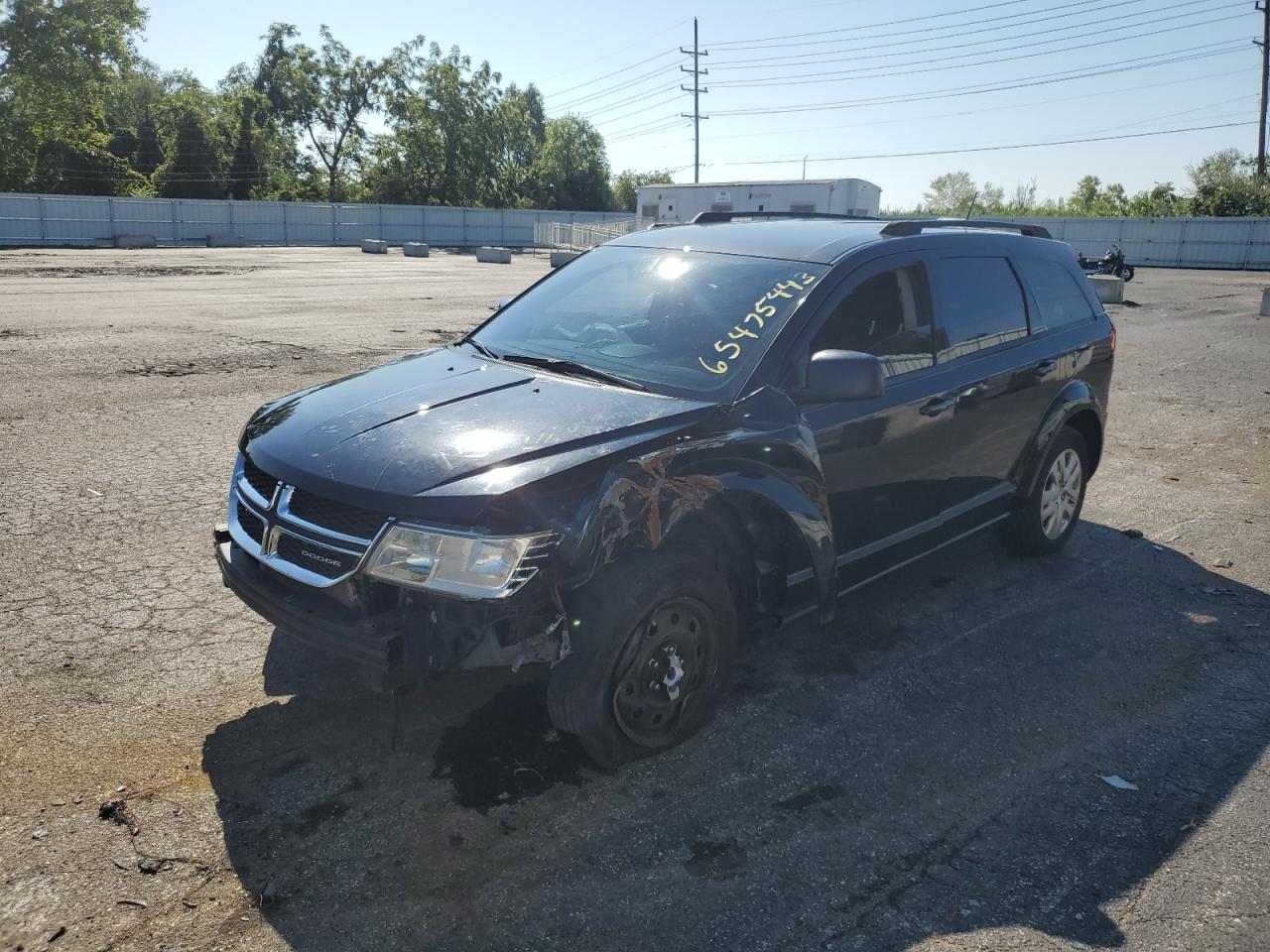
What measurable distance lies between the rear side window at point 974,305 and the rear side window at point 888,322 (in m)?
0.13

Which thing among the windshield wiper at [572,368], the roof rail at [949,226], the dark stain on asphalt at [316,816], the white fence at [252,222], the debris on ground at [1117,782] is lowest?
the debris on ground at [1117,782]

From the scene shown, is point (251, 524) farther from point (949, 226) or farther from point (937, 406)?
point (949, 226)

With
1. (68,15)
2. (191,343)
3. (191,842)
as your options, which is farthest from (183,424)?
(68,15)

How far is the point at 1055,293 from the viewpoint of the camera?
5.52 meters

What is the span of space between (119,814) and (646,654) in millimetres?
1725

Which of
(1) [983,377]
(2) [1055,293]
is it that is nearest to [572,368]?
(1) [983,377]

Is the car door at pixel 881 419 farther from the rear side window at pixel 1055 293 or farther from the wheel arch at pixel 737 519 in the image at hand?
the rear side window at pixel 1055 293

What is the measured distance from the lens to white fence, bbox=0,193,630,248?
1382 inches

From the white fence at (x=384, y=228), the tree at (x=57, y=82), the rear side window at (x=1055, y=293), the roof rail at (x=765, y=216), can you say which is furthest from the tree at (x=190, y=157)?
the rear side window at (x=1055, y=293)

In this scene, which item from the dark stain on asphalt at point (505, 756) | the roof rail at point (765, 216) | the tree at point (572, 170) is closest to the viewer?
the dark stain on asphalt at point (505, 756)

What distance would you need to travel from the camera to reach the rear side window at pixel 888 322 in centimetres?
400

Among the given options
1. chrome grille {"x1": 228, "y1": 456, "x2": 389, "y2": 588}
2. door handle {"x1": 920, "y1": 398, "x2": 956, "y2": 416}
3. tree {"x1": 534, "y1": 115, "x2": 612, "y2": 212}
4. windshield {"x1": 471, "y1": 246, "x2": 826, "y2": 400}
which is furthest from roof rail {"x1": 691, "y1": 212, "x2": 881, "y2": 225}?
tree {"x1": 534, "y1": 115, "x2": 612, "y2": 212}

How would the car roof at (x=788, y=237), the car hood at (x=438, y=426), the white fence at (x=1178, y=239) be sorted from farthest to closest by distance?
the white fence at (x=1178, y=239) < the car roof at (x=788, y=237) < the car hood at (x=438, y=426)

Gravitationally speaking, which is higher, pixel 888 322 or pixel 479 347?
pixel 888 322
